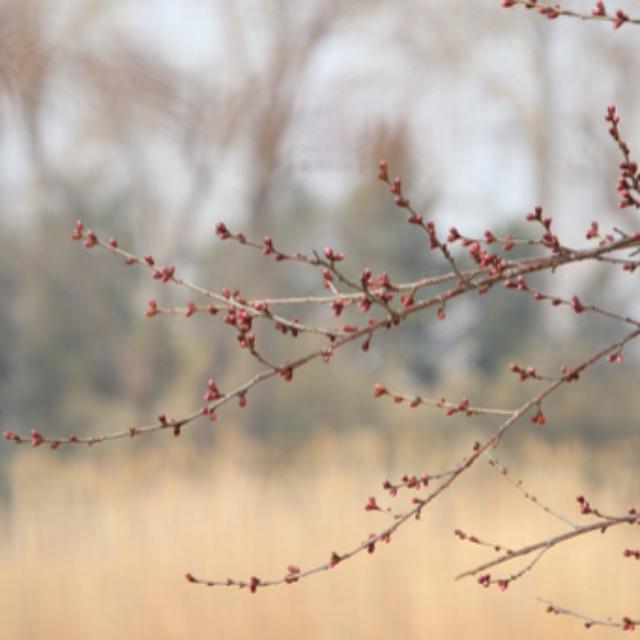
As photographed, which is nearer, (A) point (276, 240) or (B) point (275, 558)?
(B) point (275, 558)

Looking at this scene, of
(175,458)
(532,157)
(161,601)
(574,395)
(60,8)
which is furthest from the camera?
(532,157)

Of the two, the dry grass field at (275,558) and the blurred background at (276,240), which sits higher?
the blurred background at (276,240)

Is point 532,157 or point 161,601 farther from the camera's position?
point 532,157

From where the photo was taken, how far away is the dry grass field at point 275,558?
5816mm

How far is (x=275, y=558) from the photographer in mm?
Result: 6809

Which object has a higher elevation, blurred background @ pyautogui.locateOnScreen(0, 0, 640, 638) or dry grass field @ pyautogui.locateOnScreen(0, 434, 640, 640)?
blurred background @ pyautogui.locateOnScreen(0, 0, 640, 638)

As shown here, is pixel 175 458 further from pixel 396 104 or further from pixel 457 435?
pixel 396 104

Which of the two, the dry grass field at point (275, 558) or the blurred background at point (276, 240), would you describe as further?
the blurred background at point (276, 240)

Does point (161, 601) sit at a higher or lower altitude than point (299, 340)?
lower

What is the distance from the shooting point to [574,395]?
1285 centimetres

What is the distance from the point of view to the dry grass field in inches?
229

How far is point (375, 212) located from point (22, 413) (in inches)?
138

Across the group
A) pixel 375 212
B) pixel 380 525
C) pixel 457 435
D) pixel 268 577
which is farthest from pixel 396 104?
pixel 268 577

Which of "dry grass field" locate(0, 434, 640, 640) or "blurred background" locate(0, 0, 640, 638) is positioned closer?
"dry grass field" locate(0, 434, 640, 640)
